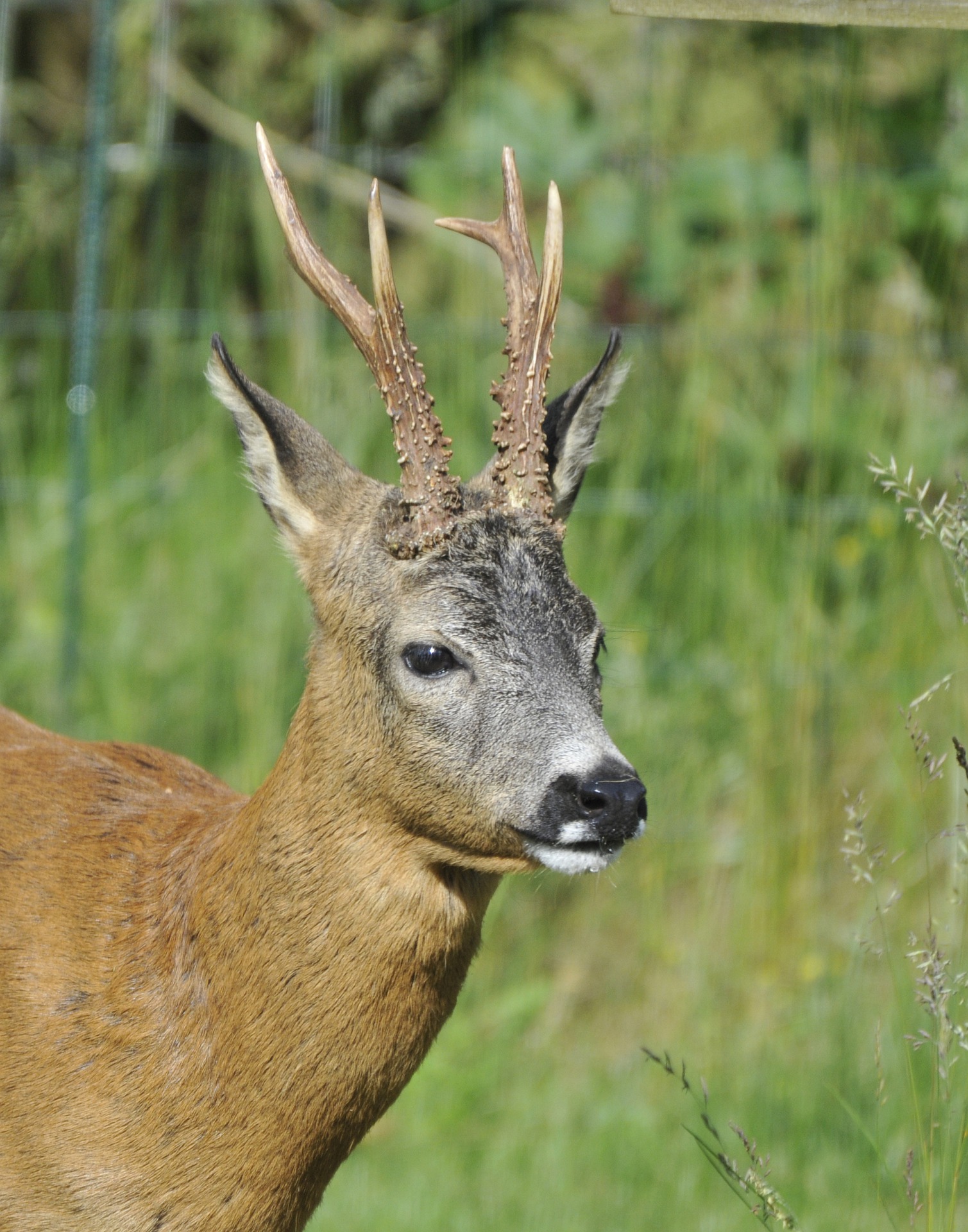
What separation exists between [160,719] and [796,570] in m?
2.38

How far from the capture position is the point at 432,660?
3.20 meters

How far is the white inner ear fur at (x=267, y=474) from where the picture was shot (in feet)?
11.4

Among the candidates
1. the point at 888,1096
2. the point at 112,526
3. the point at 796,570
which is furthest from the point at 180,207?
the point at 888,1096

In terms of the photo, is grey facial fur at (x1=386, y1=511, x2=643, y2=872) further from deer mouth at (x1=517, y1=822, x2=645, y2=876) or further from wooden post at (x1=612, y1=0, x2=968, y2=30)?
wooden post at (x1=612, y1=0, x2=968, y2=30)

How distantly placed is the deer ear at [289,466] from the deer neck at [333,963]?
1.83 ft

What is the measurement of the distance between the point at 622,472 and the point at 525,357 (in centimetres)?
295

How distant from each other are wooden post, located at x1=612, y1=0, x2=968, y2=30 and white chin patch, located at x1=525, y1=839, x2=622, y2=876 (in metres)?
1.43

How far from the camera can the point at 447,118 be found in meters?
7.44

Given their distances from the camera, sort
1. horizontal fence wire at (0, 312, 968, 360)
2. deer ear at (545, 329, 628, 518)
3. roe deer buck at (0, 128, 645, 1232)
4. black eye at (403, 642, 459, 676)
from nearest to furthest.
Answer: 1. roe deer buck at (0, 128, 645, 1232)
2. black eye at (403, 642, 459, 676)
3. deer ear at (545, 329, 628, 518)
4. horizontal fence wire at (0, 312, 968, 360)

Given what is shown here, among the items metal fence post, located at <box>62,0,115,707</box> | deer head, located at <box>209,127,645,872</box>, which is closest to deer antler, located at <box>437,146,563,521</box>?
deer head, located at <box>209,127,645,872</box>

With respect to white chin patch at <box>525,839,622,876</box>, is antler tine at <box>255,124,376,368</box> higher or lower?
higher

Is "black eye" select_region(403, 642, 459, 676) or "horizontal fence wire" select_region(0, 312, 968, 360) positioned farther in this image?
"horizontal fence wire" select_region(0, 312, 968, 360)

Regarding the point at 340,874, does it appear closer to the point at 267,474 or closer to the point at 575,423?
the point at 267,474

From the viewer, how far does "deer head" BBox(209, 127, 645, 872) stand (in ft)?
9.90
